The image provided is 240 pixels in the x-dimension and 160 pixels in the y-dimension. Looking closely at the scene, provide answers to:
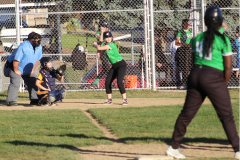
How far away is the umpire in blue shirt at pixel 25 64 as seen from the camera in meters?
9.34

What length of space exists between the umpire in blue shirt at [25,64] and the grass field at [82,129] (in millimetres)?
1047

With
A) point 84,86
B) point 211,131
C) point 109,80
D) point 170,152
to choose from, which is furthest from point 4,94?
point 170,152

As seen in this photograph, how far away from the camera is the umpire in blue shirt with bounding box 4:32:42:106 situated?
934 cm

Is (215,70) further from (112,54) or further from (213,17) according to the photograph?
(112,54)

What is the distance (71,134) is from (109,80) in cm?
294

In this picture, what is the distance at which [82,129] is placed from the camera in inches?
266

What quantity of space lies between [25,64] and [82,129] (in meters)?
3.52

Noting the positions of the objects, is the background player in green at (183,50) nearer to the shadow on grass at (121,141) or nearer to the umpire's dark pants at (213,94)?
the shadow on grass at (121,141)

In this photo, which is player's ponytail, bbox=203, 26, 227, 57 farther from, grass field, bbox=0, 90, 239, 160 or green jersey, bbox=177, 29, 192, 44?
green jersey, bbox=177, 29, 192, 44

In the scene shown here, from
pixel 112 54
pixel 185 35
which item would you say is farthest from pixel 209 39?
pixel 185 35

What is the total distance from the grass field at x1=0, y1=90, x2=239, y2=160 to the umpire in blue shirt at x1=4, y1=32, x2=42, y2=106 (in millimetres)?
1047

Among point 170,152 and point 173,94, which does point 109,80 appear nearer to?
point 173,94

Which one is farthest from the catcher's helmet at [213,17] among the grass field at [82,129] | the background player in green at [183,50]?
the background player in green at [183,50]

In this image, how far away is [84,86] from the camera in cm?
1278
